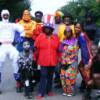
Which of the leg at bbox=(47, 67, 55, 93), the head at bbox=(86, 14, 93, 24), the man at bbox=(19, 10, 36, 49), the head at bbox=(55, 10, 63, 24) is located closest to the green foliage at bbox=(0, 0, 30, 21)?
the head at bbox=(55, 10, 63, 24)

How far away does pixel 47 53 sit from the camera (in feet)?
34.0

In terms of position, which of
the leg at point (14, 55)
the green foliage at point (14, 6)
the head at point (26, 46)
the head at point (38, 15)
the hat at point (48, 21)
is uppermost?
the green foliage at point (14, 6)

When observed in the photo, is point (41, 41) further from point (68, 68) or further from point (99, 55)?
point (99, 55)

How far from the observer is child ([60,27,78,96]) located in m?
10.4

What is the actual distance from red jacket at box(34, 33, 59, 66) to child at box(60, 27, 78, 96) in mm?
196

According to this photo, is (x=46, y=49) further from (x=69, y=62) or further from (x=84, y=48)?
(x=84, y=48)

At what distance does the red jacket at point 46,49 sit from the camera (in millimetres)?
10344

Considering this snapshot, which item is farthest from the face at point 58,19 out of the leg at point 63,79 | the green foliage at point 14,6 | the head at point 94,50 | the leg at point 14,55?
the green foliage at point 14,6

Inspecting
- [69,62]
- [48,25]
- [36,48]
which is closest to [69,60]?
[69,62]

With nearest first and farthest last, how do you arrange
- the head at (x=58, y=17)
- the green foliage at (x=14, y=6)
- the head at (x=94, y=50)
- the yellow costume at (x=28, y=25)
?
the head at (x=94, y=50) < the yellow costume at (x=28, y=25) < the head at (x=58, y=17) < the green foliage at (x=14, y=6)

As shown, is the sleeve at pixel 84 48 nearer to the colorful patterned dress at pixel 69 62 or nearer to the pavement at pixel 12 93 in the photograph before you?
the colorful patterned dress at pixel 69 62

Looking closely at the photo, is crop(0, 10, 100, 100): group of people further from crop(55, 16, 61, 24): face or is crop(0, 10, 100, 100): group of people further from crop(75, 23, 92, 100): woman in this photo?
crop(55, 16, 61, 24): face

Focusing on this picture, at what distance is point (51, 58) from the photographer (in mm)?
10359

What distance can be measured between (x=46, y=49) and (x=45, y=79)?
26.4 inches
